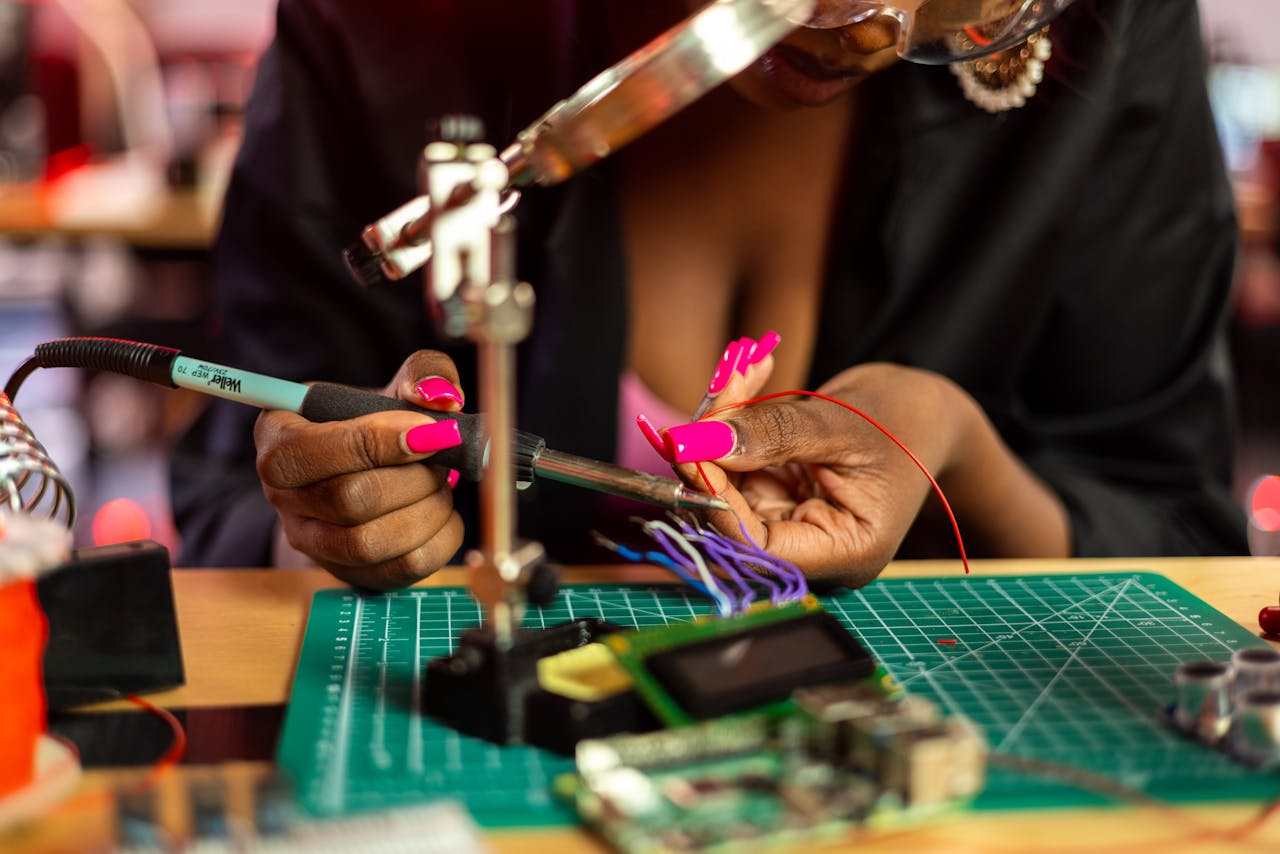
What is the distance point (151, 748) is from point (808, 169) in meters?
0.81

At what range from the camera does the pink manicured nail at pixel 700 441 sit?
2.16ft

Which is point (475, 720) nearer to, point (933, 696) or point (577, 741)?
point (577, 741)

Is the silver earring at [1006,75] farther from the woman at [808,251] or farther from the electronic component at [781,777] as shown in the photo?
the electronic component at [781,777]

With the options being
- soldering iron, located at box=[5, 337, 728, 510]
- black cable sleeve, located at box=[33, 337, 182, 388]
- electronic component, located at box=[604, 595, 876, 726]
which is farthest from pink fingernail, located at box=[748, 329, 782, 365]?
black cable sleeve, located at box=[33, 337, 182, 388]

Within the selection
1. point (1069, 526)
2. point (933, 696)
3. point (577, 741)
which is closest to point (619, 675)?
point (577, 741)

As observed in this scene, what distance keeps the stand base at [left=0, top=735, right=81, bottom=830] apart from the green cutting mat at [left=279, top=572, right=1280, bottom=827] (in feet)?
0.27

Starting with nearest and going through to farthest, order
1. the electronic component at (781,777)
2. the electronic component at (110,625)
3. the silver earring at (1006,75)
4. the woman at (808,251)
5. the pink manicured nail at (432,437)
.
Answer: the electronic component at (781,777)
the electronic component at (110,625)
the pink manicured nail at (432,437)
the silver earring at (1006,75)
the woman at (808,251)

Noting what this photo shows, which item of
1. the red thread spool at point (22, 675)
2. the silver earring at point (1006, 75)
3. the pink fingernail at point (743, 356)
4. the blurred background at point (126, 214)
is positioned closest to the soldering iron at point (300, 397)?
the pink fingernail at point (743, 356)

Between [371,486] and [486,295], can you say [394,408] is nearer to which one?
[371,486]

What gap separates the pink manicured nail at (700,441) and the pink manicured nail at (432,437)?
118mm

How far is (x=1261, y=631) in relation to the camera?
666 millimetres

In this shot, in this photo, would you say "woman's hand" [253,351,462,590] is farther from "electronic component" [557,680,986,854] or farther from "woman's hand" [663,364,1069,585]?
"electronic component" [557,680,986,854]

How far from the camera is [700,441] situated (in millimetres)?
661

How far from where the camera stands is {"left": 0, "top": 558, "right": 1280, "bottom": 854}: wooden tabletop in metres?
0.44
